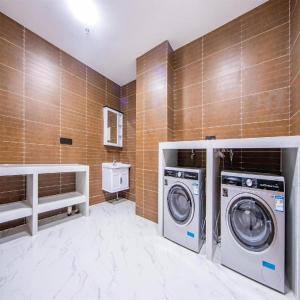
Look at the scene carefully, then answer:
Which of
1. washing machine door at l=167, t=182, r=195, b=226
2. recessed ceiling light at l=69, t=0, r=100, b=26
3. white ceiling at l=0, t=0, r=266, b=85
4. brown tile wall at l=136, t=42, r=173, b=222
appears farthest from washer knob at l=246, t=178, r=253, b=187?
recessed ceiling light at l=69, t=0, r=100, b=26

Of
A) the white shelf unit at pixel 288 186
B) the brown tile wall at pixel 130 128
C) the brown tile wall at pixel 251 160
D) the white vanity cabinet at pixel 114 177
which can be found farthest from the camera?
the brown tile wall at pixel 130 128

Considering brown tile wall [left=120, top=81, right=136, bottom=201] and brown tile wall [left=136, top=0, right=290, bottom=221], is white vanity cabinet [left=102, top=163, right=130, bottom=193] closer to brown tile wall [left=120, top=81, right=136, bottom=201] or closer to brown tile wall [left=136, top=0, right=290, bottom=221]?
brown tile wall [left=120, top=81, right=136, bottom=201]

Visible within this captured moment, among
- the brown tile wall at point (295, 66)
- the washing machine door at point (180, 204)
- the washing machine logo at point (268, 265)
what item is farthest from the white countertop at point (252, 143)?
the washing machine logo at point (268, 265)

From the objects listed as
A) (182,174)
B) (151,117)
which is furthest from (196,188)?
(151,117)

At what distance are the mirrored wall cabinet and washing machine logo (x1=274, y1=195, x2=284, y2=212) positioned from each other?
3034 mm

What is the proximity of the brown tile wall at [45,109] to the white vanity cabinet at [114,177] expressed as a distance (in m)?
0.17

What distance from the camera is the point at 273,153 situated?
5.90ft

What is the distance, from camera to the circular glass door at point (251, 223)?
4.15 feet

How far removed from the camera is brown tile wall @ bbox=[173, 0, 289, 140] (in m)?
1.73

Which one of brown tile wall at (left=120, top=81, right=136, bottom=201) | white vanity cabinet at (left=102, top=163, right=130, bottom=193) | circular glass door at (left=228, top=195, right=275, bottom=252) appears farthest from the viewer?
brown tile wall at (left=120, top=81, right=136, bottom=201)

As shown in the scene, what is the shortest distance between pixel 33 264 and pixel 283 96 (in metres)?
3.15

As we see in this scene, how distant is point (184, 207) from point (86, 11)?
106 inches

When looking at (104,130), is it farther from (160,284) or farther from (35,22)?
(160,284)

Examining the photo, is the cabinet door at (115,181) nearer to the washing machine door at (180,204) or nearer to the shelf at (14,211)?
the shelf at (14,211)
